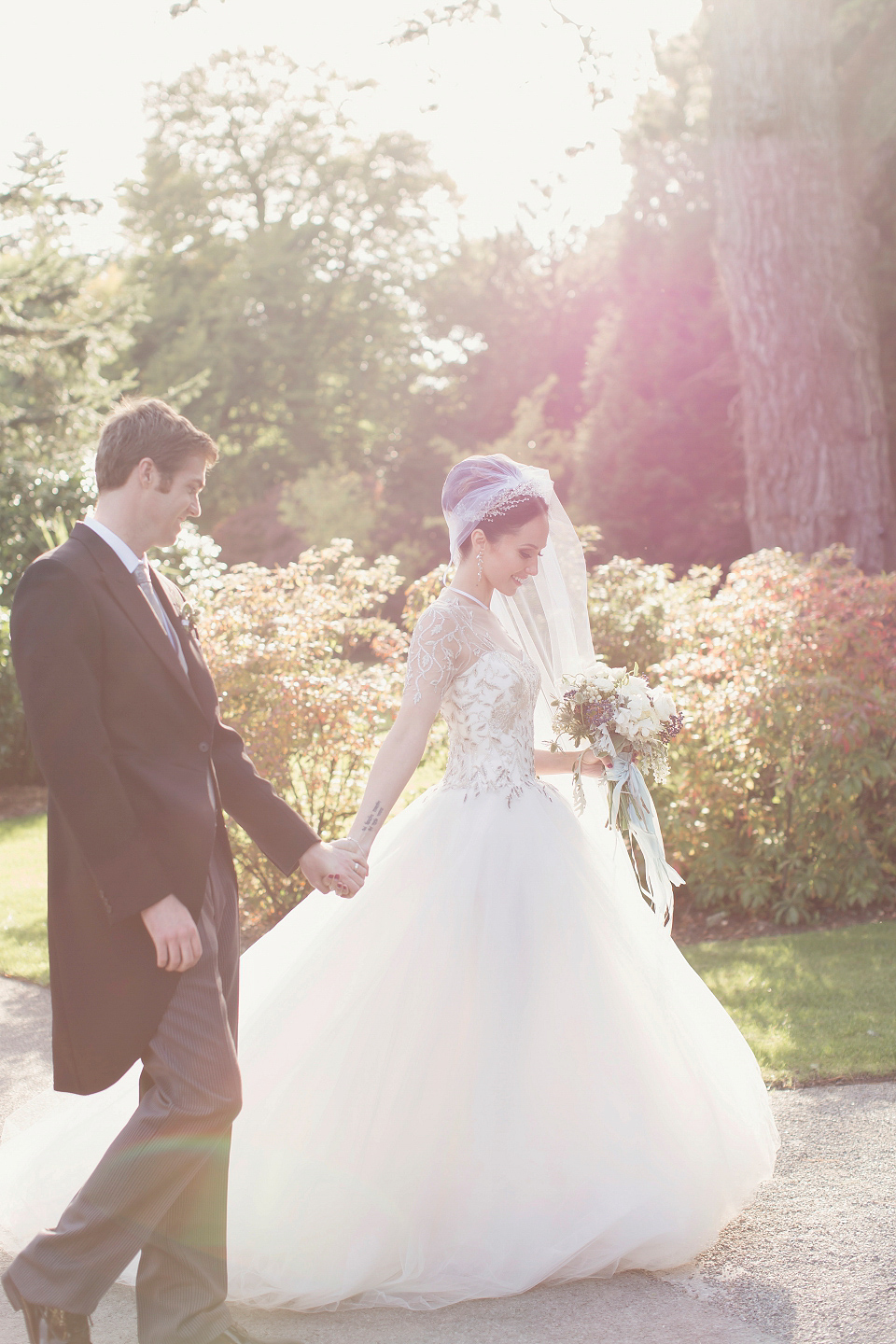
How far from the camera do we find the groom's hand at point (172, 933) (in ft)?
8.16

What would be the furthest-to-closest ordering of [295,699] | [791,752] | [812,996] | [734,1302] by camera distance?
[295,699] → [791,752] → [812,996] → [734,1302]

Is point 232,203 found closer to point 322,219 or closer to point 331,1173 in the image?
point 322,219

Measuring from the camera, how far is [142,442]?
8.68 ft

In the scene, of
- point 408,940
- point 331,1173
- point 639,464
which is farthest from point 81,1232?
point 639,464

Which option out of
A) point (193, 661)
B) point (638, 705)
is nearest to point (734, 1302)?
point (638, 705)

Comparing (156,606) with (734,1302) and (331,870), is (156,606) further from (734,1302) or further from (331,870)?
(734,1302)

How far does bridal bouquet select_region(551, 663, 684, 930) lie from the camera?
147 inches

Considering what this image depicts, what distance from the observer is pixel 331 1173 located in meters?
3.06

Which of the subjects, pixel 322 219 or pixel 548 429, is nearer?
pixel 548 429

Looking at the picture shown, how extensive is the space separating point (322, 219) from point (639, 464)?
18089 mm

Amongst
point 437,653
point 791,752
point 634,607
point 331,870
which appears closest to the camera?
point 331,870

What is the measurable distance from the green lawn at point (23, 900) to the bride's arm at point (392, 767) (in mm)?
3310

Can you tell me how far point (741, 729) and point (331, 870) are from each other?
4.12m

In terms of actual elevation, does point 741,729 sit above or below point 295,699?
below
